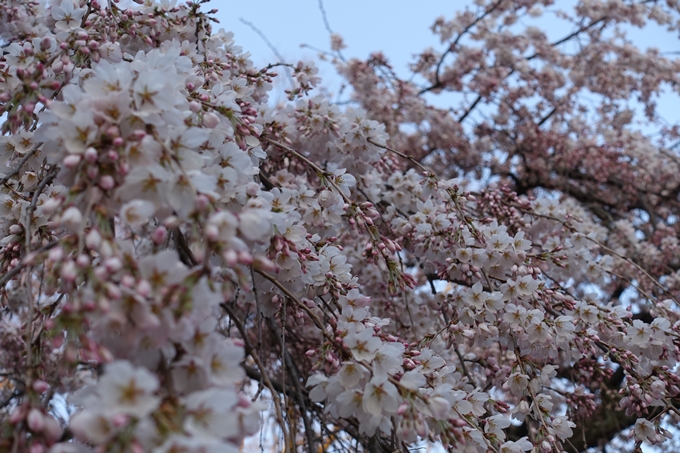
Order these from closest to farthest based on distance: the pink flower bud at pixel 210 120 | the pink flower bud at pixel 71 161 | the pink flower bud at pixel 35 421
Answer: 1. the pink flower bud at pixel 35 421
2. the pink flower bud at pixel 71 161
3. the pink flower bud at pixel 210 120

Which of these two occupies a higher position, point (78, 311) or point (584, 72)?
point (584, 72)

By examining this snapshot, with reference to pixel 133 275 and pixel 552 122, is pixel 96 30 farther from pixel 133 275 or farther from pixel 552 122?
pixel 552 122

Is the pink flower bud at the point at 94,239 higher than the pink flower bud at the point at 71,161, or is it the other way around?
the pink flower bud at the point at 71,161

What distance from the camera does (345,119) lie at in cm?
254

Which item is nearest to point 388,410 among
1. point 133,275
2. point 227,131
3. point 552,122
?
point 133,275

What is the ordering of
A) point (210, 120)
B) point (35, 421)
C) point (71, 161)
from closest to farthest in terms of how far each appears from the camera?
point (35, 421), point (71, 161), point (210, 120)

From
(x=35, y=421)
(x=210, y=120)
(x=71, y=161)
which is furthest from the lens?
(x=210, y=120)

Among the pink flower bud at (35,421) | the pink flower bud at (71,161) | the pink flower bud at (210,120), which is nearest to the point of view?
the pink flower bud at (35,421)

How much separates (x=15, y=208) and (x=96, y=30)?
2.38 feet

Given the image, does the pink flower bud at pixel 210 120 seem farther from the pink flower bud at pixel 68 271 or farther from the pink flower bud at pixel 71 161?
the pink flower bud at pixel 68 271

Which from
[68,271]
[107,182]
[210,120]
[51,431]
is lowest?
[51,431]

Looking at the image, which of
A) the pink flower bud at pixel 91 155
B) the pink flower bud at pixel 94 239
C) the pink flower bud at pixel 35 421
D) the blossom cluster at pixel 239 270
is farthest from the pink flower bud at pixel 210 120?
the pink flower bud at pixel 35 421

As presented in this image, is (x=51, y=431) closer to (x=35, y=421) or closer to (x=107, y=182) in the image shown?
(x=35, y=421)

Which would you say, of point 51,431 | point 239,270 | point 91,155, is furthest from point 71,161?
point 51,431
